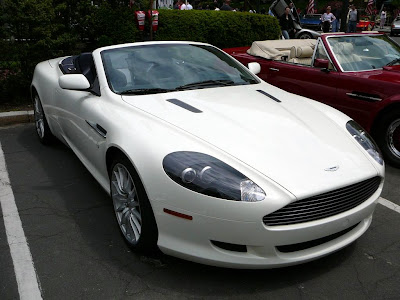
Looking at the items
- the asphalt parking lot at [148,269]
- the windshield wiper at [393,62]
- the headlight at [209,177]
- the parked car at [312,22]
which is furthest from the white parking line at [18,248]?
the parked car at [312,22]

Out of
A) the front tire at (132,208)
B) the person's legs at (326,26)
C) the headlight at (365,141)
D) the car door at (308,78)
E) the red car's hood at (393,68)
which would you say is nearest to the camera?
the front tire at (132,208)

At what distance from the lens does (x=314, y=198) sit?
2.48m

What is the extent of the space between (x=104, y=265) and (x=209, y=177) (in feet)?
3.30

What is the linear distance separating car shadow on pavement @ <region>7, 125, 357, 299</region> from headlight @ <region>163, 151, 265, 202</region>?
2.06ft

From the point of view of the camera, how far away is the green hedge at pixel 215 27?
10914mm

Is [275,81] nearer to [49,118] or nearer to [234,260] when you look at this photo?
[49,118]

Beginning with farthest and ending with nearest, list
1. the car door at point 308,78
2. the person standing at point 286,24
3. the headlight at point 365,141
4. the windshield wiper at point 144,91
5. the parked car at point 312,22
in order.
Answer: the parked car at point 312,22, the person standing at point 286,24, the car door at point 308,78, the windshield wiper at point 144,91, the headlight at point 365,141

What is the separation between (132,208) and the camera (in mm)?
2967

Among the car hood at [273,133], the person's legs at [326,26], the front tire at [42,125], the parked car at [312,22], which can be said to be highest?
the car hood at [273,133]

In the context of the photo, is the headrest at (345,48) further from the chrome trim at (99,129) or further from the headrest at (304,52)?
the chrome trim at (99,129)

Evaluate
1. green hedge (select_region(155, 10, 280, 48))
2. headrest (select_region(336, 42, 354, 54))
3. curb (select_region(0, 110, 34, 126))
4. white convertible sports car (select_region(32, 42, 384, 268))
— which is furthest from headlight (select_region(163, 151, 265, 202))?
green hedge (select_region(155, 10, 280, 48))

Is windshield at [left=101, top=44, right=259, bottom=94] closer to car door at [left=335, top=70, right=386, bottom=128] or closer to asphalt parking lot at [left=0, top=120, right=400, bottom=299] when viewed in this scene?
asphalt parking lot at [left=0, top=120, right=400, bottom=299]

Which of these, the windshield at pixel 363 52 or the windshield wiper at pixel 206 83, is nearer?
the windshield wiper at pixel 206 83

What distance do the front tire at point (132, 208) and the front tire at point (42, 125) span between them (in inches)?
90.2
